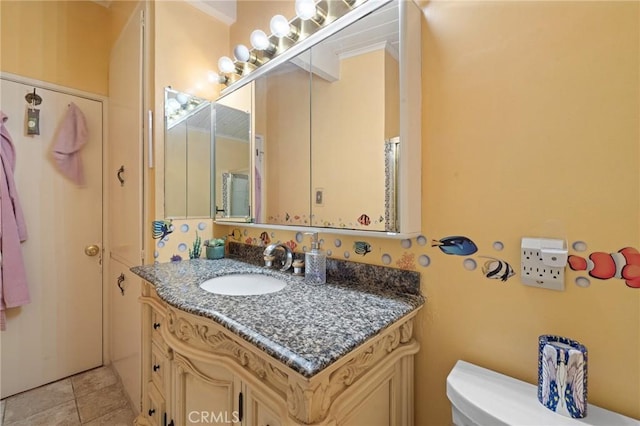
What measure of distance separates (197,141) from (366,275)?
1252mm

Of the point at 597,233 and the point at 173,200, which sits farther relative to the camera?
the point at 173,200

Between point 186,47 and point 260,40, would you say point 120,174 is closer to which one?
point 186,47

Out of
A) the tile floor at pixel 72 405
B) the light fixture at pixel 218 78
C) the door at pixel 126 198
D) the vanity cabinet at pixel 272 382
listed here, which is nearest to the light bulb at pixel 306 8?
the light fixture at pixel 218 78

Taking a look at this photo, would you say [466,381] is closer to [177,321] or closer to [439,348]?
[439,348]

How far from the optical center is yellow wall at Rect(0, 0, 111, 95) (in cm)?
155

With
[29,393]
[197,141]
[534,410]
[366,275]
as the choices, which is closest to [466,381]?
[534,410]

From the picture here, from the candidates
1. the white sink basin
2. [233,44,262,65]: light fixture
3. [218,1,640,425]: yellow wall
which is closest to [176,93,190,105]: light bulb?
[233,44,262,65]: light fixture

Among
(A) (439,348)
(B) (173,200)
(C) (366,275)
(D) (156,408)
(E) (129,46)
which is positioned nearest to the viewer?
(A) (439,348)

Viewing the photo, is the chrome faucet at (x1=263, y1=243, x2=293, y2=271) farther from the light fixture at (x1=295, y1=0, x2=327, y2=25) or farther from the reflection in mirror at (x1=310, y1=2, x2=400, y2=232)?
the light fixture at (x1=295, y1=0, x2=327, y2=25)

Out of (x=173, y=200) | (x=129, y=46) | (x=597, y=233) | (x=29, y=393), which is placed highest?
(x=129, y=46)

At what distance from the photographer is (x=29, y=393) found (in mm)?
1616

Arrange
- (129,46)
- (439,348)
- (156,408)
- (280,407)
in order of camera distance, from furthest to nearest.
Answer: (129,46) → (156,408) → (439,348) → (280,407)

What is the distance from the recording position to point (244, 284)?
3.97 feet

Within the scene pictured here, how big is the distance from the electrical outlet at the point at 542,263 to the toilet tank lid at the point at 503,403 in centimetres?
27
